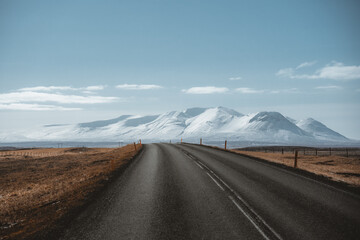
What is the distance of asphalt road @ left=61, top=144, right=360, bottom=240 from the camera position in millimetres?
5805

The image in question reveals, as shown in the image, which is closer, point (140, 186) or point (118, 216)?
point (118, 216)

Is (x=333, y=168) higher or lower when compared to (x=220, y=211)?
lower

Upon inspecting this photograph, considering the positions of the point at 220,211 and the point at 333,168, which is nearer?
the point at 220,211

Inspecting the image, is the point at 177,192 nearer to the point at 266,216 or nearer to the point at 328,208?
the point at 266,216

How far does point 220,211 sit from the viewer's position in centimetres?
721

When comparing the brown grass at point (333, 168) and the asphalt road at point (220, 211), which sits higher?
the asphalt road at point (220, 211)

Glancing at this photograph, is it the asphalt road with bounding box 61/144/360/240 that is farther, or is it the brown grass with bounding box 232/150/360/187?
the brown grass with bounding box 232/150/360/187

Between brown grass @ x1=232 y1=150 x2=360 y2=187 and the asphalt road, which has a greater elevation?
the asphalt road

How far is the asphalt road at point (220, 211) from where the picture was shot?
5805mm

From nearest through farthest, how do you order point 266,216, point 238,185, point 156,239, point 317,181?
1. point 156,239
2. point 266,216
3. point 238,185
4. point 317,181

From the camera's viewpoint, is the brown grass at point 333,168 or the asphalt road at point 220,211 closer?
the asphalt road at point 220,211

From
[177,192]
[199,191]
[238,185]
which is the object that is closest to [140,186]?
[177,192]

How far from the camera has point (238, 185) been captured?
34.3ft

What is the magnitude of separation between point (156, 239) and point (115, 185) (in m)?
5.85
